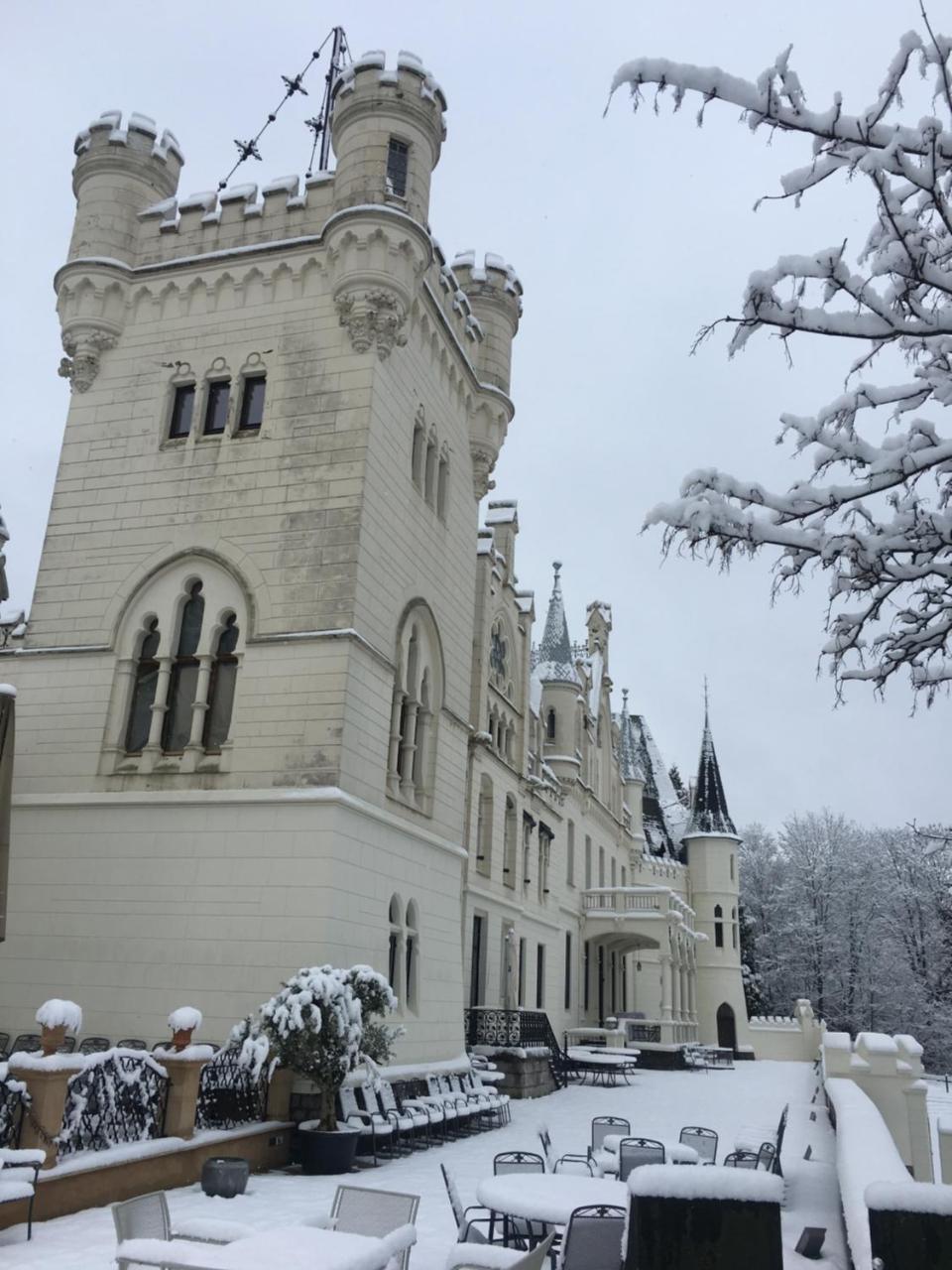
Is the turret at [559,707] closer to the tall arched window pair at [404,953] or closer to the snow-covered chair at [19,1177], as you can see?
the tall arched window pair at [404,953]

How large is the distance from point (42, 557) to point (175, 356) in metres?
4.19

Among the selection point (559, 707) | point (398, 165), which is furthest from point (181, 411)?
point (559, 707)

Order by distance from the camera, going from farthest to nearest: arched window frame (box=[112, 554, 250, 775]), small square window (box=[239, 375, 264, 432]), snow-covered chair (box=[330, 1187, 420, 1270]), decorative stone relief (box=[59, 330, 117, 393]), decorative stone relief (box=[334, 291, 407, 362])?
decorative stone relief (box=[59, 330, 117, 393]) < small square window (box=[239, 375, 264, 432]) < decorative stone relief (box=[334, 291, 407, 362]) < arched window frame (box=[112, 554, 250, 775]) < snow-covered chair (box=[330, 1187, 420, 1270])

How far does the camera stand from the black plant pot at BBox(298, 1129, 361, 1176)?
38.9ft

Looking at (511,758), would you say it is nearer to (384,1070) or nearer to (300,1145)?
(384,1070)

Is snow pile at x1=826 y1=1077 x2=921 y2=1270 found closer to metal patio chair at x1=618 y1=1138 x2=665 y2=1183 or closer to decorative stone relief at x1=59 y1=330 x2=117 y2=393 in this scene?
metal patio chair at x1=618 y1=1138 x2=665 y2=1183

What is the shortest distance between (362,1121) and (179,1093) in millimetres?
3220

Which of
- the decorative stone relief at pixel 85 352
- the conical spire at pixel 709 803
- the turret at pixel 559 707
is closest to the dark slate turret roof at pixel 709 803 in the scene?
the conical spire at pixel 709 803

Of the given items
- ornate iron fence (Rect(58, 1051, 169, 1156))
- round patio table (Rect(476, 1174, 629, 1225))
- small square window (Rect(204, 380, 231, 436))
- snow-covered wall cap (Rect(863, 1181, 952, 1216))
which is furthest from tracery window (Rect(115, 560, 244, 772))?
snow-covered wall cap (Rect(863, 1181, 952, 1216))

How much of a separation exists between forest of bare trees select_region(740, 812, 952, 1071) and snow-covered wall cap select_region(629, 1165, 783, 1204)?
146 feet

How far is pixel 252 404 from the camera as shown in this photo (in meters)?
17.9

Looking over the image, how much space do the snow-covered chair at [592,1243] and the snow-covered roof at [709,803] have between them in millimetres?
49001

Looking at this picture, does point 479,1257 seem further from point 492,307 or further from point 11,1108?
point 492,307

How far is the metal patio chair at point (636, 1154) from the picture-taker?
29.9ft
